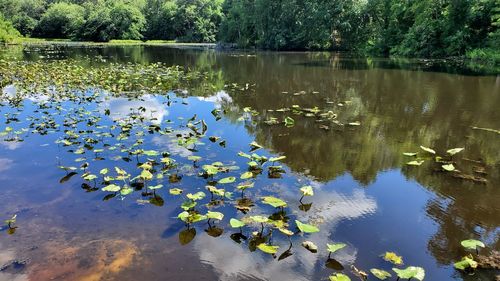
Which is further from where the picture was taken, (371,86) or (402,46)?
(402,46)

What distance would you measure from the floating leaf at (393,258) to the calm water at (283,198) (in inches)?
2.4

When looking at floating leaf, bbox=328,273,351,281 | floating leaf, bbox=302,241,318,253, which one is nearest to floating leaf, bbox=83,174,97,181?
floating leaf, bbox=302,241,318,253

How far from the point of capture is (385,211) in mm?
5539

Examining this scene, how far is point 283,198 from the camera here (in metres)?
5.78

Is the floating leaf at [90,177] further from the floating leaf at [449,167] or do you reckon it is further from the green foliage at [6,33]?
the green foliage at [6,33]

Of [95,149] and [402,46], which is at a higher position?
[402,46]

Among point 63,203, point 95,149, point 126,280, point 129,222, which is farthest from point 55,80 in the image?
point 126,280

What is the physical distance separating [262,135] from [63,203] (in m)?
4.89

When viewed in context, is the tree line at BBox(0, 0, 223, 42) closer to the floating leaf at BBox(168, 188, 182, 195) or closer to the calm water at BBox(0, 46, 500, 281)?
the calm water at BBox(0, 46, 500, 281)

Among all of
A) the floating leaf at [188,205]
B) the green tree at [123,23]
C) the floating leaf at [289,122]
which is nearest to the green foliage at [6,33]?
the green tree at [123,23]

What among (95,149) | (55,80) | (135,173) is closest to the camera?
(135,173)

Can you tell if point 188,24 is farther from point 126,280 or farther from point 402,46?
point 126,280

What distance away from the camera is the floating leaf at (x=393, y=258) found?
4.18 metres

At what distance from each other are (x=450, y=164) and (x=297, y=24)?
4592 centimetres
